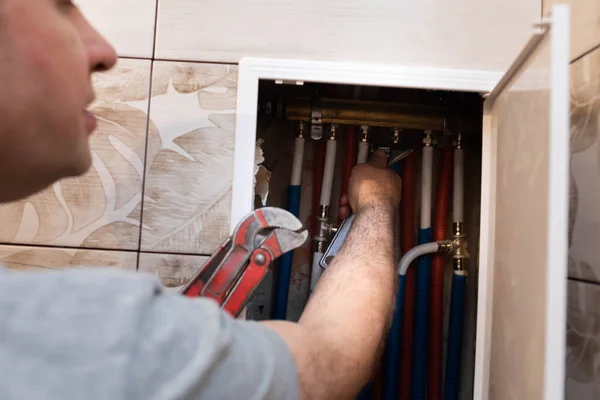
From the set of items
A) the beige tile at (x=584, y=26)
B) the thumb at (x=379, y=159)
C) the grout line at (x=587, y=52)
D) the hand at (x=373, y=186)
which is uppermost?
the beige tile at (x=584, y=26)

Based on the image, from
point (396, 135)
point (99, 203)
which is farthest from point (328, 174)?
point (99, 203)

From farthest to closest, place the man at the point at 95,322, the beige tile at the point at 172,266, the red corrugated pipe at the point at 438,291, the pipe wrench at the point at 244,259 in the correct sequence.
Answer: the red corrugated pipe at the point at 438,291, the beige tile at the point at 172,266, the pipe wrench at the point at 244,259, the man at the point at 95,322

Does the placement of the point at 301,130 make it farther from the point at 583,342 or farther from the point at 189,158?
the point at 583,342

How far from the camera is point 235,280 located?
0.72 meters

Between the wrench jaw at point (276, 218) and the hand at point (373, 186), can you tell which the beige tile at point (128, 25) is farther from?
the hand at point (373, 186)

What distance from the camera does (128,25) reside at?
0.90 meters

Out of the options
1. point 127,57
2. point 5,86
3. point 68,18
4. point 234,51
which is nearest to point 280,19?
point 234,51

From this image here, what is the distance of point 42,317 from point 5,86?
0.22 m

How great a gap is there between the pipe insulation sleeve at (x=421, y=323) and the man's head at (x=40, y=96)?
0.82 m

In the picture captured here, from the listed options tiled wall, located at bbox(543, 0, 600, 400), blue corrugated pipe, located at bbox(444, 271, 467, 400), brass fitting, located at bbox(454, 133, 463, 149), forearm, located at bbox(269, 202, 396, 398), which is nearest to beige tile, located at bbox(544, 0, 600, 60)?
tiled wall, located at bbox(543, 0, 600, 400)

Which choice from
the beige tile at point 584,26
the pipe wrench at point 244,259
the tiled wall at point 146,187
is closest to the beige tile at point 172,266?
the tiled wall at point 146,187

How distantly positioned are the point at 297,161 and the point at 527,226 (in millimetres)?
629

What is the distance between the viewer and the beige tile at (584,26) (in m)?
0.74

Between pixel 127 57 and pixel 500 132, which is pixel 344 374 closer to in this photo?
pixel 500 132
